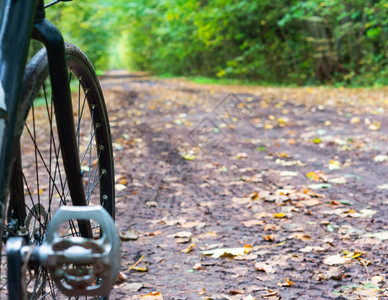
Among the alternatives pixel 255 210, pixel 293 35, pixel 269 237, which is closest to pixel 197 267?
pixel 269 237

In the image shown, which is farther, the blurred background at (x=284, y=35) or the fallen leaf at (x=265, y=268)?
the blurred background at (x=284, y=35)

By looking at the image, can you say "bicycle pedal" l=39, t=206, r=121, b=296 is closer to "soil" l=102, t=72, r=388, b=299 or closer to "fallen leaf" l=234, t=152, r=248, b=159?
Answer: "soil" l=102, t=72, r=388, b=299

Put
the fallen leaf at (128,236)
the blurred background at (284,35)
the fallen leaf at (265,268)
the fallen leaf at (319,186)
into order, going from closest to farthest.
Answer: the fallen leaf at (265,268), the fallen leaf at (128,236), the fallen leaf at (319,186), the blurred background at (284,35)

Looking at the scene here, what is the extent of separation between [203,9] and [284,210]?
17608 mm

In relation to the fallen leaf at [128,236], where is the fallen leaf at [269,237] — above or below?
above

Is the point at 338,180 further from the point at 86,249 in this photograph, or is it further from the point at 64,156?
the point at 86,249

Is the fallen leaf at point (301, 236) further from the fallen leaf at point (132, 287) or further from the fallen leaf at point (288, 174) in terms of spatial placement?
the fallen leaf at point (288, 174)

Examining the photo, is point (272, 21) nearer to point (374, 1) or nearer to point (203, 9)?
point (203, 9)

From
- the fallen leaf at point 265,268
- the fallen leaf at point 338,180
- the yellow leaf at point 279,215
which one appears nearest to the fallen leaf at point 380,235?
the yellow leaf at point 279,215

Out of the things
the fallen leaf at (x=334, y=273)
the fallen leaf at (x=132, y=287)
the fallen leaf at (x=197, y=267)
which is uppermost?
the fallen leaf at (x=334, y=273)

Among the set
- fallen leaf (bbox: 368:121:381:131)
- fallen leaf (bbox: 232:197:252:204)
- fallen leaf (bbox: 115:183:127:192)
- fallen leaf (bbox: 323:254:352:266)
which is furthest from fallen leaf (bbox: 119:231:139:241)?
fallen leaf (bbox: 368:121:381:131)

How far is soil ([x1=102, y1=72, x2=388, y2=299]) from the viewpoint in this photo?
2.44m

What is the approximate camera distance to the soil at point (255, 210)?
2.44m

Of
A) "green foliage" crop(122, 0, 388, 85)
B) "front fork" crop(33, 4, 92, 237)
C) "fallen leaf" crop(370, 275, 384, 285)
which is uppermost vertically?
"front fork" crop(33, 4, 92, 237)
